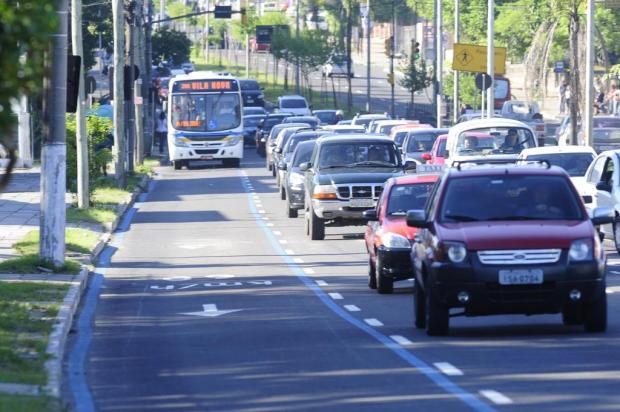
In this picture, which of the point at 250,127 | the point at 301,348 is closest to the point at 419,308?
the point at 301,348

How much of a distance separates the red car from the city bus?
35516 millimetres

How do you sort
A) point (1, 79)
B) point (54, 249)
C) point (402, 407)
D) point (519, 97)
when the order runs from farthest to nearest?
point (519, 97) < point (54, 249) < point (402, 407) < point (1, 79)

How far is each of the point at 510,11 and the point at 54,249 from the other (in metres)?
75.3

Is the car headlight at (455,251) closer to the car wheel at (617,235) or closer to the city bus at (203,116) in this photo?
the car wheel at (617,235)


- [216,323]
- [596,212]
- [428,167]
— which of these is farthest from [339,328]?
[428,167]

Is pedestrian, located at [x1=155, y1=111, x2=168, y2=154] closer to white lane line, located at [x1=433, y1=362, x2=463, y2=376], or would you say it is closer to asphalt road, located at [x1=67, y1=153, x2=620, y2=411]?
asphalt road, located at [x1=67, y1=153, x2=620, y2=411]

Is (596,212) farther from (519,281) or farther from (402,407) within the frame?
(402,407)

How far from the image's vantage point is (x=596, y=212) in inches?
612

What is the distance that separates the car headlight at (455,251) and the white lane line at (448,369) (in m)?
1.54

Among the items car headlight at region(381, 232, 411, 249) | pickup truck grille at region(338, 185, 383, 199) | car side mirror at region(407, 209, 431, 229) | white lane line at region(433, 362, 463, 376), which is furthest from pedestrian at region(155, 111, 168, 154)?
white lane line at region(433, 362, 463, 376)

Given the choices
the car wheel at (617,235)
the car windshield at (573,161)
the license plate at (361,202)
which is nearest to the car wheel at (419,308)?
the car wheel at (617,235)

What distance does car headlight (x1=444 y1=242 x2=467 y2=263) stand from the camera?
46.6 feet

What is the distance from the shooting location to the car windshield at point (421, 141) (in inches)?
1688

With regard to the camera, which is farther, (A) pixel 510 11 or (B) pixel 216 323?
(A) pixel 510 11
